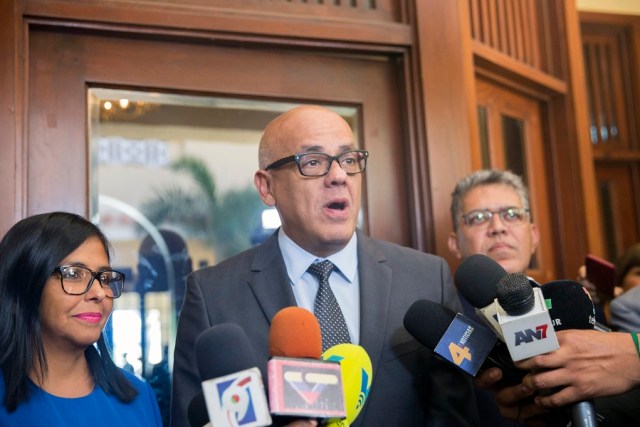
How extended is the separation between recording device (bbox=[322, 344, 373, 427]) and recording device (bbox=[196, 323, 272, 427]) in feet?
0.66

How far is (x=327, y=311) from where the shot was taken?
203cm

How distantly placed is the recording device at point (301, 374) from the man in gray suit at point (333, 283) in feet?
2.14

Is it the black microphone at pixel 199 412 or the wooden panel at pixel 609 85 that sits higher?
the wooden panel at pixel 609 85

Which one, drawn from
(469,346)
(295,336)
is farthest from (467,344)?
(295,336)

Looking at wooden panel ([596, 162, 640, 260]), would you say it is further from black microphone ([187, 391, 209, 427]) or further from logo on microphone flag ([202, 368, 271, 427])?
logo on microphone flag ([202, 368, 271, 427])

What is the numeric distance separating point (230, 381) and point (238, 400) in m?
0.03

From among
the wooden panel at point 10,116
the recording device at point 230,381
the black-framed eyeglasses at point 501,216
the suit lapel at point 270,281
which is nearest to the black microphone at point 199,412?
the recording device at point 230,381

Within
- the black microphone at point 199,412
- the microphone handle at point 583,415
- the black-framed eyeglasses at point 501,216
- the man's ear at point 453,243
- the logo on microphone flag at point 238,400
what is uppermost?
the black-framed eyeglasses at point 501,216

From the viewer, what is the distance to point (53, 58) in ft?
8.69

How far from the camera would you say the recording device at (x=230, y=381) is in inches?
47.1

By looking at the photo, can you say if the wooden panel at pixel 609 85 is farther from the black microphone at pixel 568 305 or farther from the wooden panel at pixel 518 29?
the black microphone at pixel 568 305

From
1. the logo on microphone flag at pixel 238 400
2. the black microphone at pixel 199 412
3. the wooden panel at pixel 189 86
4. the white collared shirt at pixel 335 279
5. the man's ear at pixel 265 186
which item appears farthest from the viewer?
the wooden panel at pixel 189 86

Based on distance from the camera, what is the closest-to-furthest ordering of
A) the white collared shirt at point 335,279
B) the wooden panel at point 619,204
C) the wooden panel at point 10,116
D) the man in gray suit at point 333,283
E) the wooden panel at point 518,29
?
1. the man in gray suit at point 333,283
2. the white collared shirt at point 335,279
3. the wooden panel at point 10,116
4. the wooden panel at point 518,29
5. the wooden panel at point 619,204

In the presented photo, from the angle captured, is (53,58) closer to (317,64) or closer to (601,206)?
(317,64)
